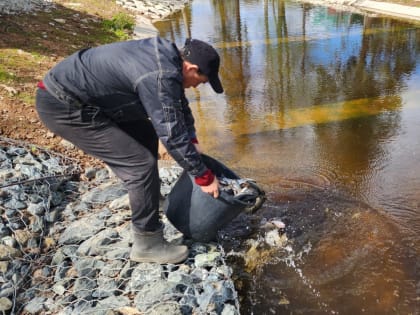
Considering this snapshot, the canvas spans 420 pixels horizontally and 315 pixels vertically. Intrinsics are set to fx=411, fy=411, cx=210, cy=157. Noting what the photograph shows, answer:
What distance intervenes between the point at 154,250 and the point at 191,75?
124 centimetres

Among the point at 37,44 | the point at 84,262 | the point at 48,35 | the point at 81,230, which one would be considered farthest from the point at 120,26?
the point at 84,262

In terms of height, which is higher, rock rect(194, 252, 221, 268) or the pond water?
rock rect(194, 252, 221, 268)

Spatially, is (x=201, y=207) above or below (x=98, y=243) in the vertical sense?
above

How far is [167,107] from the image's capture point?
2182 millimetres

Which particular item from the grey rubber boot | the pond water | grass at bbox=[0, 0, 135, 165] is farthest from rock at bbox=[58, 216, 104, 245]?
grass at bbox=[0, 0, 135, 165]

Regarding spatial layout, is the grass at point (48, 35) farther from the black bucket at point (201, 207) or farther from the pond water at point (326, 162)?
the black bucket at point (201, 207)

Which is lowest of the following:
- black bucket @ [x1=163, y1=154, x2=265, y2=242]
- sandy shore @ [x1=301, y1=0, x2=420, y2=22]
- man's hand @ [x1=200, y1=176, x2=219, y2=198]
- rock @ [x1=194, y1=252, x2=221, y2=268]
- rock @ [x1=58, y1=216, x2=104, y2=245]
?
sandy shore @ [x1=301, y1=0, x2=420, y2=22]

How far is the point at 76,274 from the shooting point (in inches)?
114

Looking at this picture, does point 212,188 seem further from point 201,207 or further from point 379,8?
point 379,8

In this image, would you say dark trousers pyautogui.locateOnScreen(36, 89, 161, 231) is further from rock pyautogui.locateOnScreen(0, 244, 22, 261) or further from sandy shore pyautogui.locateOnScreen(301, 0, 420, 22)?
sandy shore pyautogui.locateOnScreen(301, 0, 420, 22)

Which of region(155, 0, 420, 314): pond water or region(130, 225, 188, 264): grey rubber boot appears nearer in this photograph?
region(130, 225, 188, 264): grey rubber boot

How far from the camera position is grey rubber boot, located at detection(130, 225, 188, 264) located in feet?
9.08

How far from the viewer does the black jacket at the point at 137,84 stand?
2184 millimetres

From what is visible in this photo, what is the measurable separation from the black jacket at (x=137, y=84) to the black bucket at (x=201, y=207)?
1.49 ft
